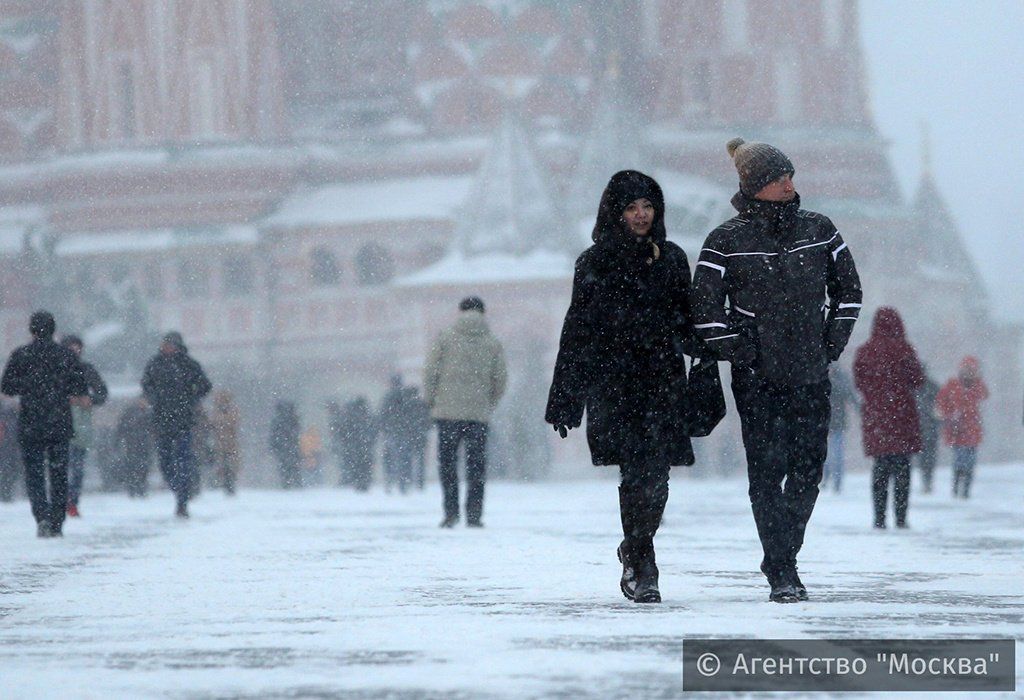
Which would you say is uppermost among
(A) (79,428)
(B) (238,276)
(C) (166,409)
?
(B) (238,276)

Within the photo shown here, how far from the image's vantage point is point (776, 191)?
7.34m

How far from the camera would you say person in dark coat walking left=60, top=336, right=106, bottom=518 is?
1448cm

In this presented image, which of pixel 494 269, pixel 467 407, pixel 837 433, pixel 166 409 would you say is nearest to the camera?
pixel 467 407

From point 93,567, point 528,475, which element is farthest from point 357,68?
point 93,567

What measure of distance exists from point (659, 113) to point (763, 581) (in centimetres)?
5512

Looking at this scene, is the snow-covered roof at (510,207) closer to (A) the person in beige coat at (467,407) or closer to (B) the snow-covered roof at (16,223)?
(B) the snow-covered roof at (16,223)

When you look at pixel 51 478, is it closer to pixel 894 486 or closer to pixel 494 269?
pixel 894 486

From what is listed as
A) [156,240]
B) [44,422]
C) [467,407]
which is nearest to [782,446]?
[467,407]

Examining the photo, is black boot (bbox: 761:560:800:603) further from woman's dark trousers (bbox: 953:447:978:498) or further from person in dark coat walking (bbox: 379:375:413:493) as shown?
person in dark coat walking (bbox: 379:375:413:493)

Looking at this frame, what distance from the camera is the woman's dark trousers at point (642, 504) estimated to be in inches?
286

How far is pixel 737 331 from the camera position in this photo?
284 inches

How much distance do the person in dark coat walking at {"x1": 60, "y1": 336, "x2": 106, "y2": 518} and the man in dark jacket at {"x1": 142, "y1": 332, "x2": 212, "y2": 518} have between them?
1.71 ft

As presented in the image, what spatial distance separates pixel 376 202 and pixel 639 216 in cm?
5168

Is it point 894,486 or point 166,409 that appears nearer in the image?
point 894,486
